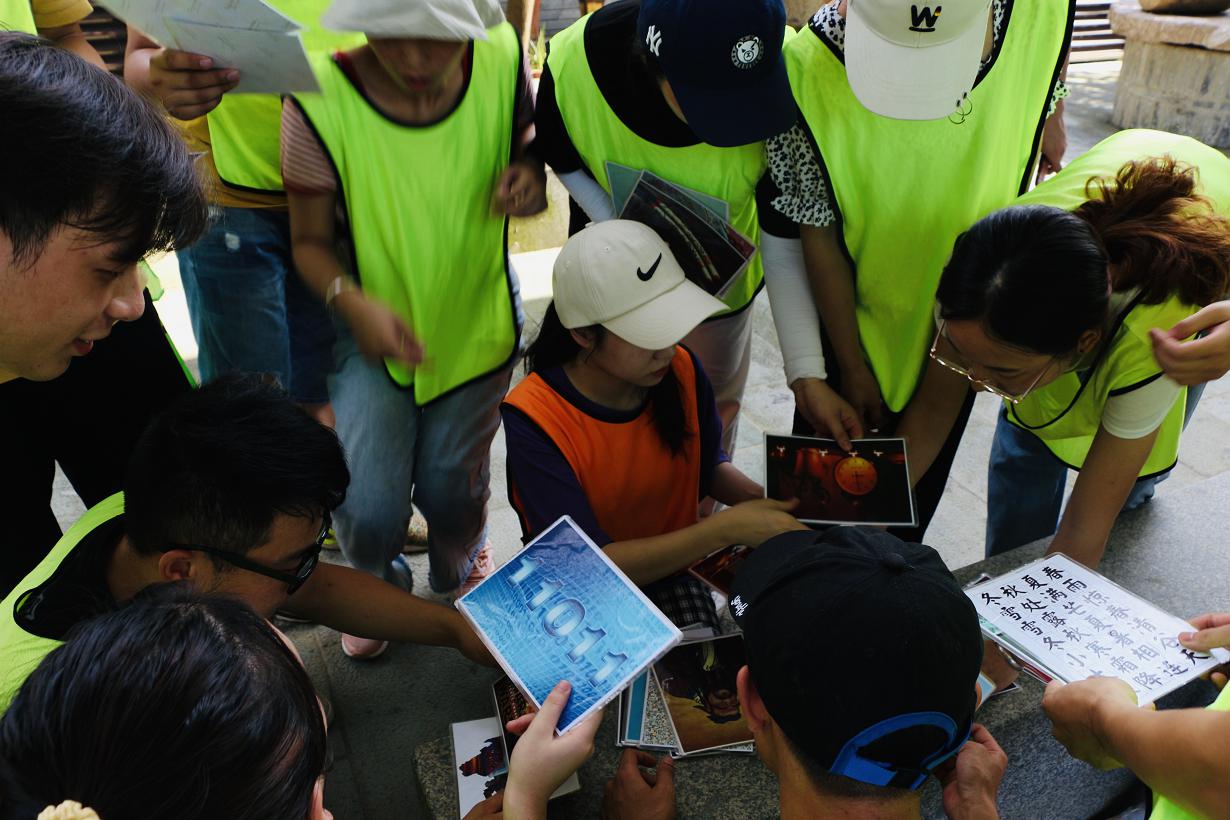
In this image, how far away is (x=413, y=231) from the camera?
2.00 m

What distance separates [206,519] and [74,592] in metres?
0.24

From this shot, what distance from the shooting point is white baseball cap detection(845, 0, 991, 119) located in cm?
175

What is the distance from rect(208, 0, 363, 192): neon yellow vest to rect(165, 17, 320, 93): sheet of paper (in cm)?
41

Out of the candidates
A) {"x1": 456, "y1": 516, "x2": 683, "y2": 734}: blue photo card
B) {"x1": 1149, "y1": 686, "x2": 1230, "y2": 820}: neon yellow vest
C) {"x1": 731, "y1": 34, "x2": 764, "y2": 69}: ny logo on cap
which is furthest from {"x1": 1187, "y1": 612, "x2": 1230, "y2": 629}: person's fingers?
{"x1": 731, "y1": 34, "x2": 764, "y2": 69}: ny logo on cap

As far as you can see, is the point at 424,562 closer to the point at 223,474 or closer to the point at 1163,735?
the point at 223,474

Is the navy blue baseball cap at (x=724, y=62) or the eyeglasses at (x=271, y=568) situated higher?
the navy blue baseball cap at (x=724, y=62)

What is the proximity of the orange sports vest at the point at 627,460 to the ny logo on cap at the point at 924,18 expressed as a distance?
84cm

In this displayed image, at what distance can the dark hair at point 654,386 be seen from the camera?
6.39ft

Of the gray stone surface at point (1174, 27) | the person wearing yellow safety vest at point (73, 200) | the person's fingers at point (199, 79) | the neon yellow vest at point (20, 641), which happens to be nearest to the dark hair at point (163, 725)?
the neon yellow vest at point (20, 641)

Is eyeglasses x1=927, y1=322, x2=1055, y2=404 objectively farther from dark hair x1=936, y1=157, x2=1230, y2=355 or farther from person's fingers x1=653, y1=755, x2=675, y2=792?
person's fingers x1=653, y1=755, x2=675, y2=792

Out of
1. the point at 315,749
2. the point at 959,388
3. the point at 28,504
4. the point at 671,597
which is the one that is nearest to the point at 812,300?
the point at 959,388

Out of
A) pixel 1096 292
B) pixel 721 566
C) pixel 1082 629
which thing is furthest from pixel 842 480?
pixel 1096 292

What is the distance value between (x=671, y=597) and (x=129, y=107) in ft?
4.83

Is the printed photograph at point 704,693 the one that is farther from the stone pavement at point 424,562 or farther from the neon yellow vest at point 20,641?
the neon yellow vest at point 20,641
